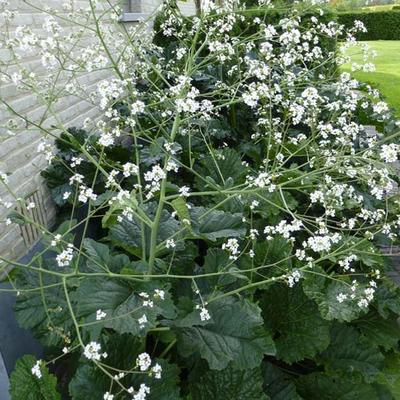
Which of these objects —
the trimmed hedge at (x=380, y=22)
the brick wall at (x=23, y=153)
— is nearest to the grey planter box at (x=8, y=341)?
the brick wall at (x=23, y=153)

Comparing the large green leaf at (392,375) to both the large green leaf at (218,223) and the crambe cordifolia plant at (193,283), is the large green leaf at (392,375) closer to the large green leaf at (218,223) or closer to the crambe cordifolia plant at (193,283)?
the crambe cordifolia plant at (193,283)

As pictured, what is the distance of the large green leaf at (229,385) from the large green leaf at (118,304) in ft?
1.26

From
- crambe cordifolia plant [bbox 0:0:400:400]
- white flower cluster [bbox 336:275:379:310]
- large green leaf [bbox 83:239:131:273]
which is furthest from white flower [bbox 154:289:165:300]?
white flower cluster [bbox 336:275:379:310]

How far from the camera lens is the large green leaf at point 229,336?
5.79ft

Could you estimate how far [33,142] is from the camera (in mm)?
2799

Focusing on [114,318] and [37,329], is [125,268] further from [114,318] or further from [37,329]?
[37,329]

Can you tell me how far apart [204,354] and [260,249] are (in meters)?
0.71

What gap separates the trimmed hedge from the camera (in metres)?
22.0

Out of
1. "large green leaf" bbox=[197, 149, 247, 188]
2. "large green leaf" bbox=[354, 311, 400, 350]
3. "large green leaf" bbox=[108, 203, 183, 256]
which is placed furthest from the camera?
"large green leaf" bbox=[197, 149, 247, 188]

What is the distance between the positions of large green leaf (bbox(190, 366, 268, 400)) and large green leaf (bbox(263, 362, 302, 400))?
0.20 metres

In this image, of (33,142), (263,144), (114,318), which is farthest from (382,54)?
(114,318)

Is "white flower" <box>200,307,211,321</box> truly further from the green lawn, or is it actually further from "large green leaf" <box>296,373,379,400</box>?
the green lawn

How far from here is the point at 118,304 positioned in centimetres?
166

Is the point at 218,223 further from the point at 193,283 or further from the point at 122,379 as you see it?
the point at 122,379
